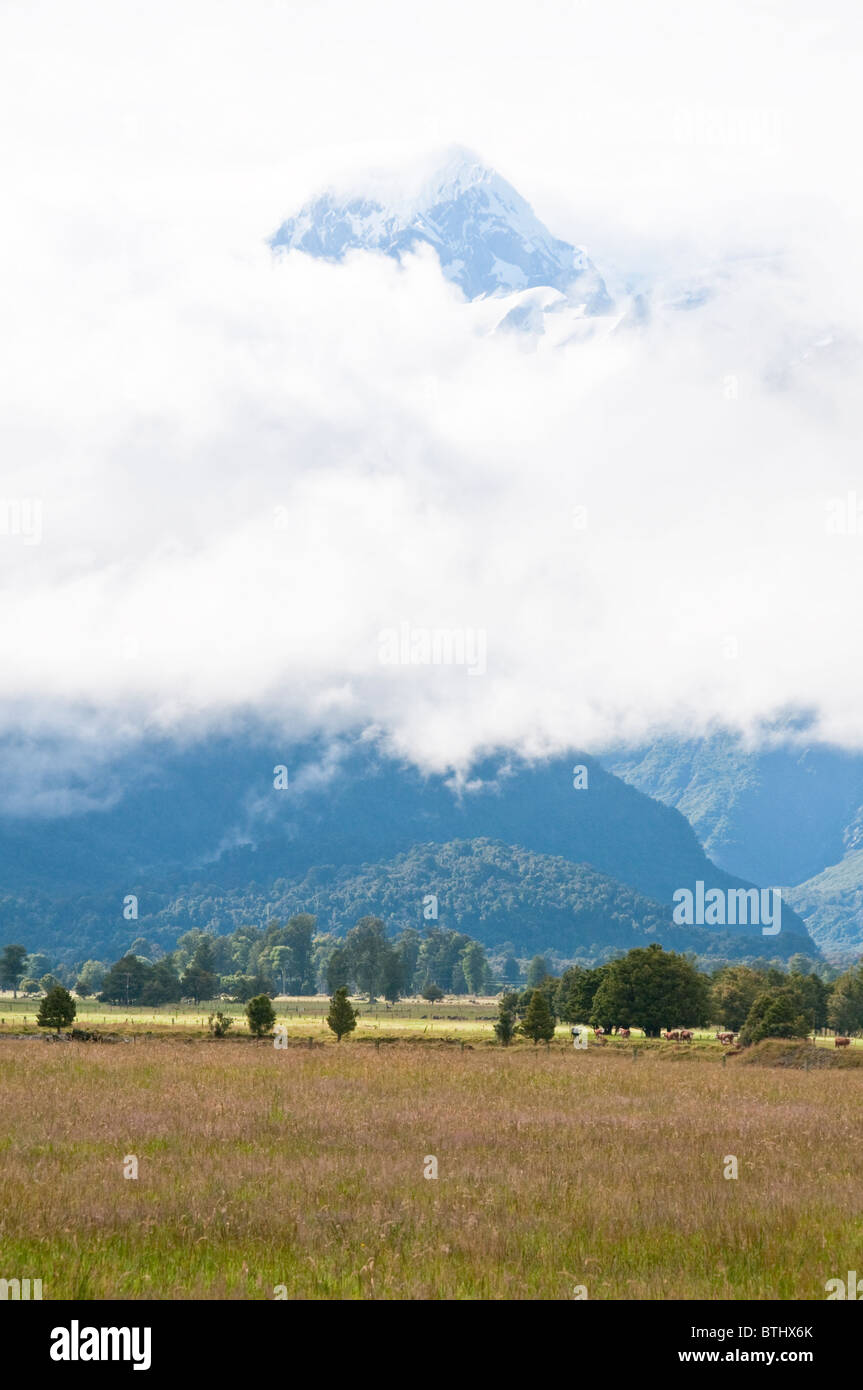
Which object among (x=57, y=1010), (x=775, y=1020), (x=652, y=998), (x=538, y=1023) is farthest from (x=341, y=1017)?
(x=652, y=998)

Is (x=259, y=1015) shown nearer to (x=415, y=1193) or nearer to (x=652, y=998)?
(x=652, y=998)

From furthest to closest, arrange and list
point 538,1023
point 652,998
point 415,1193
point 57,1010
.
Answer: point 652,998 → point 538,1023 → point 57,1010 → point 415,1193

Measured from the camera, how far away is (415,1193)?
17.5 m

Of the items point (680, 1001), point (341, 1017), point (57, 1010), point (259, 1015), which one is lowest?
point (680, 1001)

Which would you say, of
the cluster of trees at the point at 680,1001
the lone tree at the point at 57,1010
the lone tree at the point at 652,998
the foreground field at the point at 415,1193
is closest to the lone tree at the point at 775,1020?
the cluster of trees at the point at 680,1001

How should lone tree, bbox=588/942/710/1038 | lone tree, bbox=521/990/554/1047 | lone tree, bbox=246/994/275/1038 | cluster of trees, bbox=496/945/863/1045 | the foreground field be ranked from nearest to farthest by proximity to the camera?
the foreground field, lone tree, bbox=246/994/275/1038, lone tree, bbox=521/990/554/1047, cluster of trees, bbox=496/945/863/1045, lone tree, bbox=588/942/710/1038

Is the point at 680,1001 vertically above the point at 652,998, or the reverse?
the point at 652,998

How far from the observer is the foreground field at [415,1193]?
13.2 meters

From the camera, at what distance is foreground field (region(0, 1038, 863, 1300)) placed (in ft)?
43.2

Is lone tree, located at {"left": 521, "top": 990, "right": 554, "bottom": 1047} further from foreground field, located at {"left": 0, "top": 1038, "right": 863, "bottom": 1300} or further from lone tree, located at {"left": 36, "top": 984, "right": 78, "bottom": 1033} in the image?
foreground field, located at {"left": 0, "top": 1038, "right": 863, "bottom": 1300}

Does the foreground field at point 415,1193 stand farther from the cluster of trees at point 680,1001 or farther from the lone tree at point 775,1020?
the lone tree at point 775,1020

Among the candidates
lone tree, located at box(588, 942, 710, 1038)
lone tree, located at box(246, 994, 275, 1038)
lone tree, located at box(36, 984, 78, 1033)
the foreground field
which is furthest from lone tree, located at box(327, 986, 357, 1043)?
the foreground field

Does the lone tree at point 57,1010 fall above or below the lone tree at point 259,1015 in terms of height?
above
